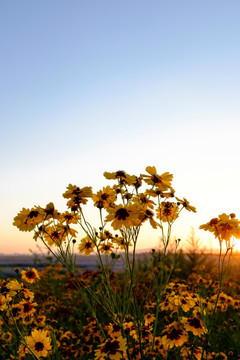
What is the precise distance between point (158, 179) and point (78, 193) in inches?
23.8

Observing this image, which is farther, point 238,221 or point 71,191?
point 71,191

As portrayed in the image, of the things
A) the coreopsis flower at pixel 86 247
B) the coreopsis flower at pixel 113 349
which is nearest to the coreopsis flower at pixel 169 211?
the coreopsis flower at pixel 86 247

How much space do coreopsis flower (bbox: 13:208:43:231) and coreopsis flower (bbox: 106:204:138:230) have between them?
1.99 ft

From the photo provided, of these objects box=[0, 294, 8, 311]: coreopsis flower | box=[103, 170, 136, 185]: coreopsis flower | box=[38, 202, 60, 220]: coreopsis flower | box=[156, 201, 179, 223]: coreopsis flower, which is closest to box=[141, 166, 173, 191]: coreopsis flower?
box=[103, 170, 136, 185]: coreopsis flower

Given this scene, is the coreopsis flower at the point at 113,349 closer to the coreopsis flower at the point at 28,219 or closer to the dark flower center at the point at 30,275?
the coreopsis flower at the point at 28,219

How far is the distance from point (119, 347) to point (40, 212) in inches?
41.9

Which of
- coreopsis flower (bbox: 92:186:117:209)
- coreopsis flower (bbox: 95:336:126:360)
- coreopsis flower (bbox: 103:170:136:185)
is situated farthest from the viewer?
coreopsis flower (bbox: 92:186:117:209)

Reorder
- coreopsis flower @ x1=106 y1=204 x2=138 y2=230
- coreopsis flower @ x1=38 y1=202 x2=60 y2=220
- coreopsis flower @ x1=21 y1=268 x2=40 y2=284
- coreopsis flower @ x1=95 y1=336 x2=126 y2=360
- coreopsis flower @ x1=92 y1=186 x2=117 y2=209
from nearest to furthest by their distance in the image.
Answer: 1. coreopsis flower @ x1=106 y1=204 x2=138 y2=230
2. coreopsis flower @ x1=95 y1=336 x2=126 y2=360
3. coreopsis flower @ x1=38 y1=202 x2=60 y2=220
4. coreopsis flower @ x1=92 y1=186 x2=117 y2=209
5. coreopsis flower @ x1=21 y1=268 x2=40 y2=284

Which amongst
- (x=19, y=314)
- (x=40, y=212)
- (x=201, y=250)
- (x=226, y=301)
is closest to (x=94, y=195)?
(x=40, y=212)

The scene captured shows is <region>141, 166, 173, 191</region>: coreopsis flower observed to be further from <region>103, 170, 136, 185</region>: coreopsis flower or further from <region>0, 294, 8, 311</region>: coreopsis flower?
<region>0, 294, 8, 311</region>: coreopsis flower

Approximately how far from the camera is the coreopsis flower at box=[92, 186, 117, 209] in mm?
2635

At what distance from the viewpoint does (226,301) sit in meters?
4.54

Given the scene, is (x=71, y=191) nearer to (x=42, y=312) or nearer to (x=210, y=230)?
(x=210, y=230)

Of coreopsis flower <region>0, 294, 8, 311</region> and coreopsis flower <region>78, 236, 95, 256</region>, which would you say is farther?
coreopsis flower <region>78, 236, 95, 256</region>
